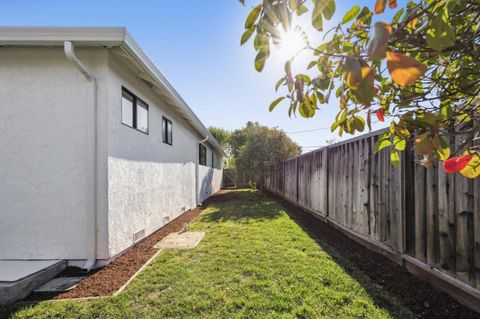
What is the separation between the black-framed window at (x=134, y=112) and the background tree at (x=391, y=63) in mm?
4320

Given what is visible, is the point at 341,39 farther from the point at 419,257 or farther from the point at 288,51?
the point at 419,257

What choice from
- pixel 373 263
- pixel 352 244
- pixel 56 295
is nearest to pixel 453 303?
pixel 373 263

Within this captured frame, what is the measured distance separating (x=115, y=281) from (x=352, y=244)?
406cm

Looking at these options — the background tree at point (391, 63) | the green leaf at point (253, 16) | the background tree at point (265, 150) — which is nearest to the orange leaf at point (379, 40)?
the background tree at point (391, 63)

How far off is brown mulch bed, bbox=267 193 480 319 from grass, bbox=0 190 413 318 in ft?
0.56

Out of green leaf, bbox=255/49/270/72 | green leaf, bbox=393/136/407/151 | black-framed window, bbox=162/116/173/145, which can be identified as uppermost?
black-framed window, bbox=162/116/173/145

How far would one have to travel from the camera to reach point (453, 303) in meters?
2.35

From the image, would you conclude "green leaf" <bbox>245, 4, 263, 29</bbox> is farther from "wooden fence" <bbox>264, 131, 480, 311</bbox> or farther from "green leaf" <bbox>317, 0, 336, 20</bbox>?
"wooden fence" <bbox>264, 131, 480, 311</bbox>

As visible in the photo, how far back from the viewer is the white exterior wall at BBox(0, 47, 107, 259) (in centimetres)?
377

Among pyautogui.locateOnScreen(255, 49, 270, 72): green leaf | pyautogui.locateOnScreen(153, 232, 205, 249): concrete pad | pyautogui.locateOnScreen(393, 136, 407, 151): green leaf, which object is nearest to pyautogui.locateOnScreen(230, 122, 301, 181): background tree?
pyautogui.locateOnScreen(153, 232, 205, 249): concrete pad

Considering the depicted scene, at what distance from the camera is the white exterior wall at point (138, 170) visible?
4008 mm

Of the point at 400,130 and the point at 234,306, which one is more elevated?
the point at 400,130

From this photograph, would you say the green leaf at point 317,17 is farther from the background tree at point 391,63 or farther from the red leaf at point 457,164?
the red leaf at point 457,164

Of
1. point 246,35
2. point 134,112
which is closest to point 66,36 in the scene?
point 134,112
